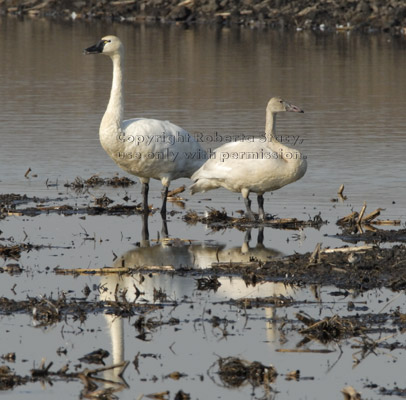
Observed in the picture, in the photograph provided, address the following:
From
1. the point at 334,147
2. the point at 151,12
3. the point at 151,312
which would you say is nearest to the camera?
the point at 151,312

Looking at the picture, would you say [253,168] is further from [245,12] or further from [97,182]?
[245,12]

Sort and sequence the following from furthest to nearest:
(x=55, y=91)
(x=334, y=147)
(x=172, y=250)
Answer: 1. (x=55, y=91)
2. (x=334, y=147)
3. (x=172, y=250)

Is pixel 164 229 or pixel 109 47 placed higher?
pixel 109 47

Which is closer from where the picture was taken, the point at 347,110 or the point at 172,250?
the point at 172,250

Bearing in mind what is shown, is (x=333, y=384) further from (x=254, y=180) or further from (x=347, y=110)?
(x=347, y=110)

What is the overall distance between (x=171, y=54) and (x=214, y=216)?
73.0 ft

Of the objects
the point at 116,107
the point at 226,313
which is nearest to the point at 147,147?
the point at 116,107

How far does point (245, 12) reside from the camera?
1853 inches

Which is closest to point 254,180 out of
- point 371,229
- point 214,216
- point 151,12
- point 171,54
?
point 214,216

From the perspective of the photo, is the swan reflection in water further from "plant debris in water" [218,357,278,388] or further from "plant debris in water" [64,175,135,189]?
"plant debris in water" [64,175,135,189]

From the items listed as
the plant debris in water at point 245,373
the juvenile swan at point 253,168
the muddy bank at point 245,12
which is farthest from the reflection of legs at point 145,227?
the muddy bank at point 245,12

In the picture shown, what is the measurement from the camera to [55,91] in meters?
27.1

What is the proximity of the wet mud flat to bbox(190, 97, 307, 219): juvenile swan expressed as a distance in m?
1.28

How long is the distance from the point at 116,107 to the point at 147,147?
814mm
